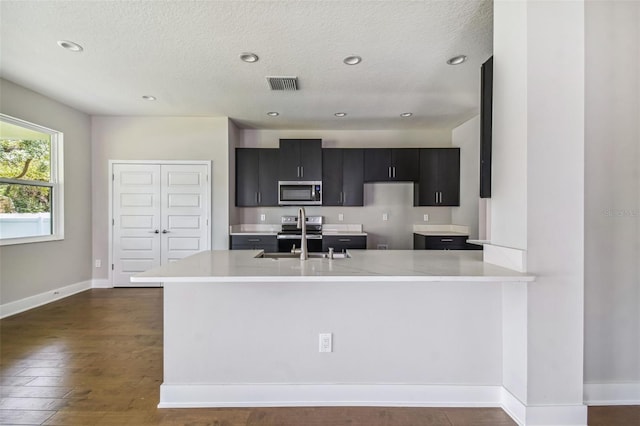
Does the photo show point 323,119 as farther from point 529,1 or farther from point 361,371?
point 361,371

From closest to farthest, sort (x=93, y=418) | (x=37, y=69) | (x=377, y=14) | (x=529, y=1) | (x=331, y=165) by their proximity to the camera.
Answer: (x=529, y=1) < (x=93, y=418) < (x=377, y=14) < (x=37, y=69) < (x=331, y=165)

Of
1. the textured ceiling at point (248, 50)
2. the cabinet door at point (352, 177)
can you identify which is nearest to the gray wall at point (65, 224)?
the textured ceiling at point (248, 50)

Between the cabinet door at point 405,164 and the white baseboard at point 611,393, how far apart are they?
334cm

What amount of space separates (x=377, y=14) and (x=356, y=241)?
3.10m

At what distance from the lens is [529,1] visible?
1.58 metres

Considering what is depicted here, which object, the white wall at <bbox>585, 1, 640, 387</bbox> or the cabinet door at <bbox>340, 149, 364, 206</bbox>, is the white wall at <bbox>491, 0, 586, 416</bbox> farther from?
the cabinet door at <bbox>340, 149, 364, 206</bbox>

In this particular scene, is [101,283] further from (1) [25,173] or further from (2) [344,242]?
(2) [344,242]

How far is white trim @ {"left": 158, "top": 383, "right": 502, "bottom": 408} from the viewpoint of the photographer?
178cm

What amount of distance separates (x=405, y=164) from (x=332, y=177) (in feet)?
3.96

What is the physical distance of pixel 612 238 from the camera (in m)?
1.81

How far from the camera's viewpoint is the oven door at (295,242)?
4.45 meters

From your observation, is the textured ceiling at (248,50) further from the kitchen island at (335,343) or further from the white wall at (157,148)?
the kitchen island at (335,343)

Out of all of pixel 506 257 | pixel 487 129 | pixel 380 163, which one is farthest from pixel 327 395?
pixel 380 163

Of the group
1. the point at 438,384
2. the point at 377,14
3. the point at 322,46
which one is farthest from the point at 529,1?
the point at 438,384
